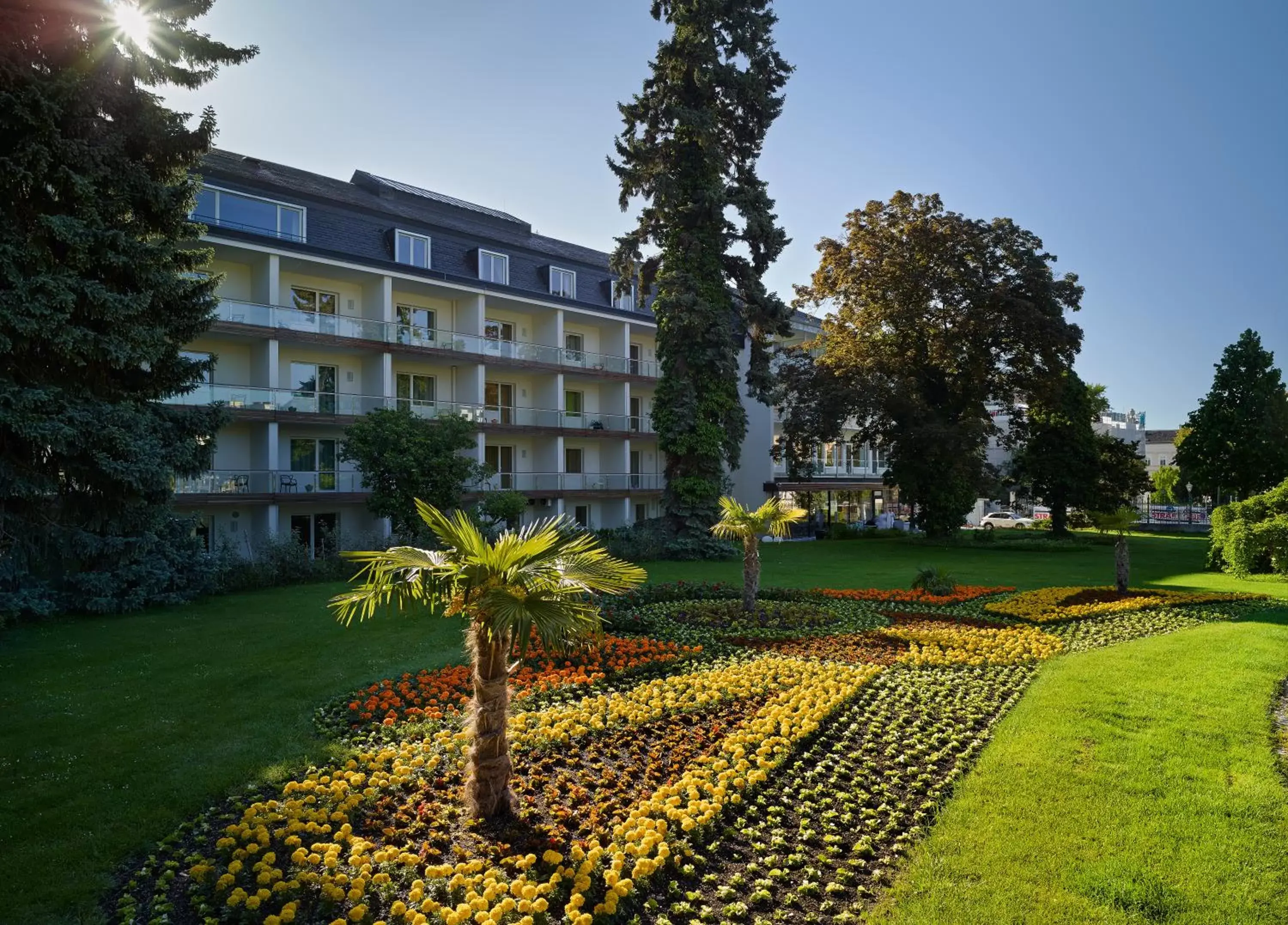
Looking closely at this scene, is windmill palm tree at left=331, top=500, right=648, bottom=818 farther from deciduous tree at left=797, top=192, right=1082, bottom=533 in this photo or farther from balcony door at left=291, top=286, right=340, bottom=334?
deciduous tree at left=797, top=192, right=1082, bottom=533

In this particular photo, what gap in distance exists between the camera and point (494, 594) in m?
4.83

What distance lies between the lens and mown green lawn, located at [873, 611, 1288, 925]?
4152 mm

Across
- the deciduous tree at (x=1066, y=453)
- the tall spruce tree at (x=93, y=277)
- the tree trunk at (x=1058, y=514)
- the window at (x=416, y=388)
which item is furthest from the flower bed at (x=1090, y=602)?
the tree trunk at (x=1058, y=514)

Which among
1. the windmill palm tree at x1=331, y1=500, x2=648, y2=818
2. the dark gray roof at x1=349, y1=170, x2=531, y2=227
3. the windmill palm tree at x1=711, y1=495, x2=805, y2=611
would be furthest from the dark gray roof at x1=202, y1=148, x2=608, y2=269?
the windmill palm tree at x1=331, y1=500, x2=648, y2=818

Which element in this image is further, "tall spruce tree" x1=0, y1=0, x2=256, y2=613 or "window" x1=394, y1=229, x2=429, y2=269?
"window" x1=394, y1=229, x2=429, y2=269

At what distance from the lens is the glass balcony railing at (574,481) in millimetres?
30500

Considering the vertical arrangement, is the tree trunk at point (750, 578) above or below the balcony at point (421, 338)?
A: below

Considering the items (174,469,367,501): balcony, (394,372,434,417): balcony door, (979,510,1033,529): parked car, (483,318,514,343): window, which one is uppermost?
(483,318,514,343): window

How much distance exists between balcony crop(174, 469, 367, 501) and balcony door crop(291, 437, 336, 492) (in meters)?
0.02

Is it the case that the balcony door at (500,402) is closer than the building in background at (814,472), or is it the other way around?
the balcony door at (500,402)

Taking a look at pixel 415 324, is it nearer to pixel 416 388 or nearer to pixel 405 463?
pixel 416 388

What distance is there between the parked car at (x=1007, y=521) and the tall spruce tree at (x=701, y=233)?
2960 cm

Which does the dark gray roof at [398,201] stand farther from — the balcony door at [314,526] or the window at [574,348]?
the balcony door at [314,526]

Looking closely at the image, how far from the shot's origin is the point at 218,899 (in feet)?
14.3
